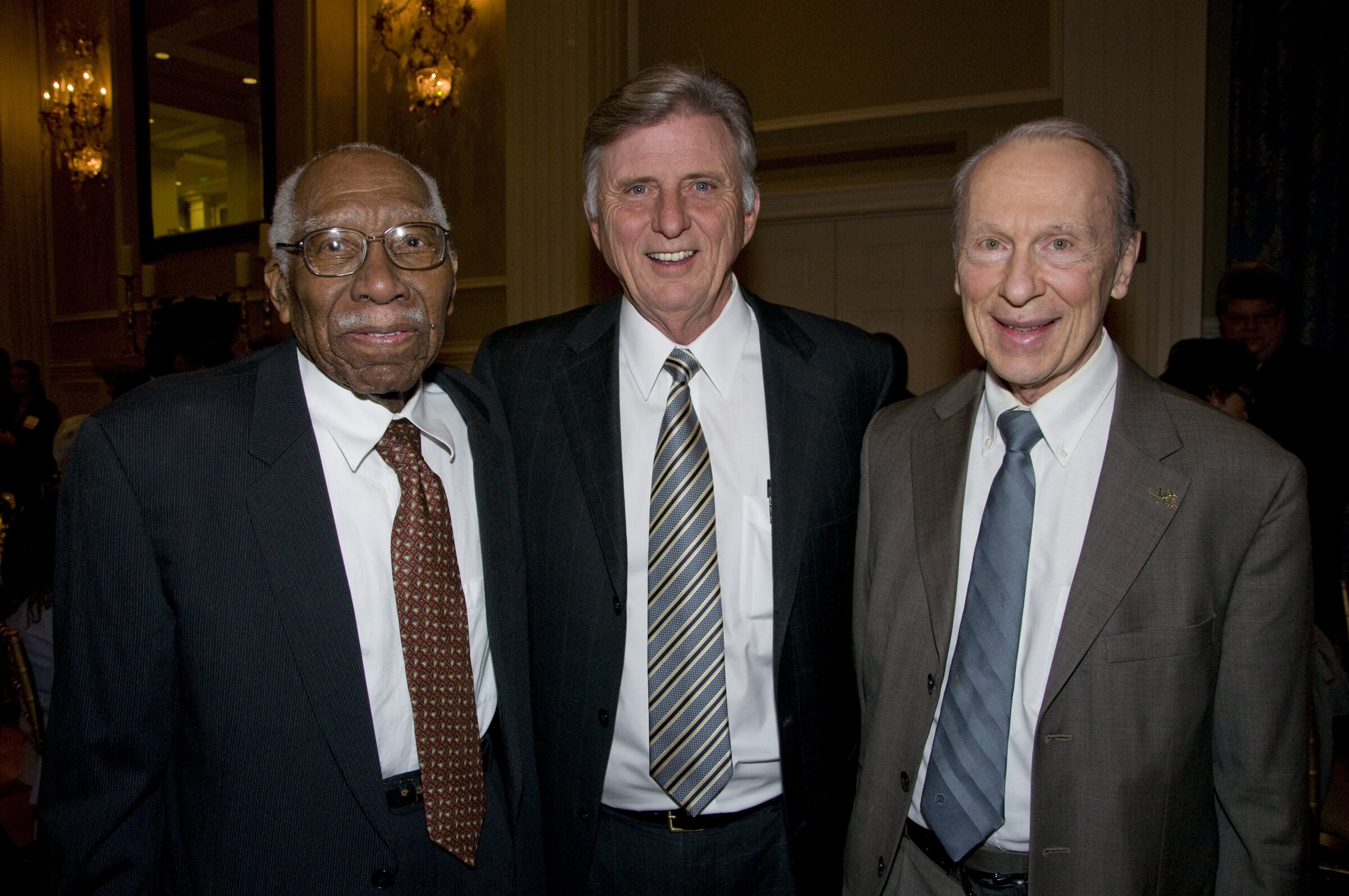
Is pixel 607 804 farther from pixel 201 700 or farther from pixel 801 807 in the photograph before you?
pixel 201 700

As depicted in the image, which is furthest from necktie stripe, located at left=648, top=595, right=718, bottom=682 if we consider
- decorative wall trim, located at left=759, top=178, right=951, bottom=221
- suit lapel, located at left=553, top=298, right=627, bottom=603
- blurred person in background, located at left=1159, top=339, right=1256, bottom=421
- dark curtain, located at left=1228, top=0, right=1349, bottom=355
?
dark curtain, located at left=1228, top=0, right=1349, bottom=355

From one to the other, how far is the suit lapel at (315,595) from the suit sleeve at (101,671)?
16 centimetres

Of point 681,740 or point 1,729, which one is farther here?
point 1,729

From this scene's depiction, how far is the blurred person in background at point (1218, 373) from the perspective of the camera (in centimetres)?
248

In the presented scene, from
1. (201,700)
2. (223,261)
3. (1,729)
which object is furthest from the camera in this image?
(223,261)

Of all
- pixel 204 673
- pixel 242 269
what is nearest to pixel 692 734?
pixel 204 673

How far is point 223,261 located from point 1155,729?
737cm

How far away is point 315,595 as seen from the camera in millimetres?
1199

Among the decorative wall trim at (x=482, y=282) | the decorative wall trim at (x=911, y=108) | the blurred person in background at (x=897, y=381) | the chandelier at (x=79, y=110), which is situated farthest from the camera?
the chandelier at (x=79, y=110)

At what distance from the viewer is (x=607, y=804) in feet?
5.06

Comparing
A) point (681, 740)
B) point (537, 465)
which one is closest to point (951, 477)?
point (681, 740)

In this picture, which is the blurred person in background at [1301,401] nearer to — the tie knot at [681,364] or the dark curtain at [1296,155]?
the dark curtain at [1296,155]

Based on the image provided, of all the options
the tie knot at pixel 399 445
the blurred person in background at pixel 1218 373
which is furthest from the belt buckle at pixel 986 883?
the blurred person in background at pixel 1218 373

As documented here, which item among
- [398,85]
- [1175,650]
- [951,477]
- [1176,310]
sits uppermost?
[398,85]
